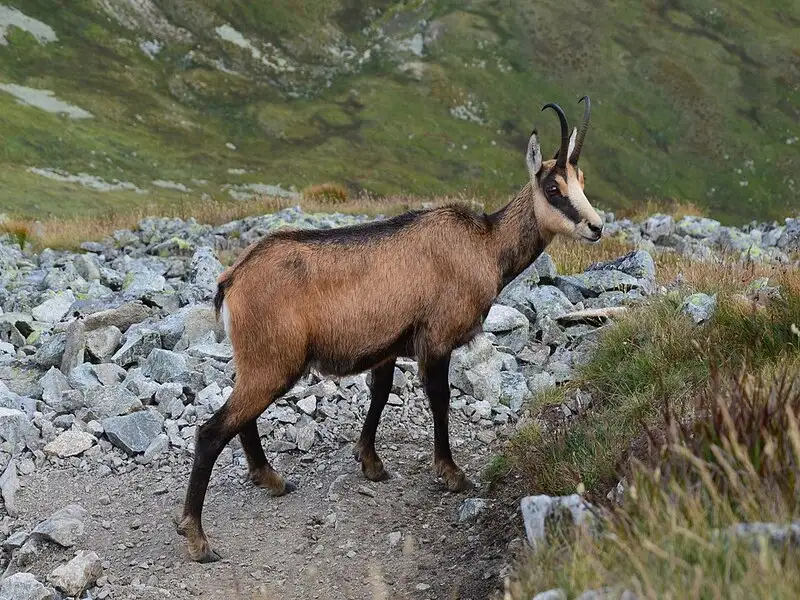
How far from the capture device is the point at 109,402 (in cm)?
867

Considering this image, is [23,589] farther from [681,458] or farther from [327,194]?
[327,194]

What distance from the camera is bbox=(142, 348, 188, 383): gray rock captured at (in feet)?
29.9

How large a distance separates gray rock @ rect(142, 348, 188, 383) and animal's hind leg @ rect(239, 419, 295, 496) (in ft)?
6.21

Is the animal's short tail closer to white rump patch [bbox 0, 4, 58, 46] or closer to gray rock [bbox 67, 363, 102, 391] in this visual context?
gray rock [bbox 67, 363, 102, 391]

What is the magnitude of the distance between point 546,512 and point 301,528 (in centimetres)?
321

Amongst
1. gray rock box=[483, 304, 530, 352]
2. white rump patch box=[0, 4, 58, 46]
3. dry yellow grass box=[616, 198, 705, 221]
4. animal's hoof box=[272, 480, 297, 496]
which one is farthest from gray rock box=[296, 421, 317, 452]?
white rump patch box=[0, 4, 58, 46]

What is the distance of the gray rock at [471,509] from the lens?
6984 mm

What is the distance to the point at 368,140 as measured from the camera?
9794 centimetres

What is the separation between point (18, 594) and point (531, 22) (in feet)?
417

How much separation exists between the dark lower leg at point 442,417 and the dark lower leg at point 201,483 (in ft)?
5.91

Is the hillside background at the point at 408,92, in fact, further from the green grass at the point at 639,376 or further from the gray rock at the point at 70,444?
the green grass at the point at 639,376

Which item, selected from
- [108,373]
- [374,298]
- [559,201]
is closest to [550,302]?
[559,201]

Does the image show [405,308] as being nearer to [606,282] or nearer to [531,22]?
[606,282]

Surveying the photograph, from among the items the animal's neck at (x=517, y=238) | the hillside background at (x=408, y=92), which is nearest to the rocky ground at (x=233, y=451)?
the animal's neck at (x=517, y=238)
